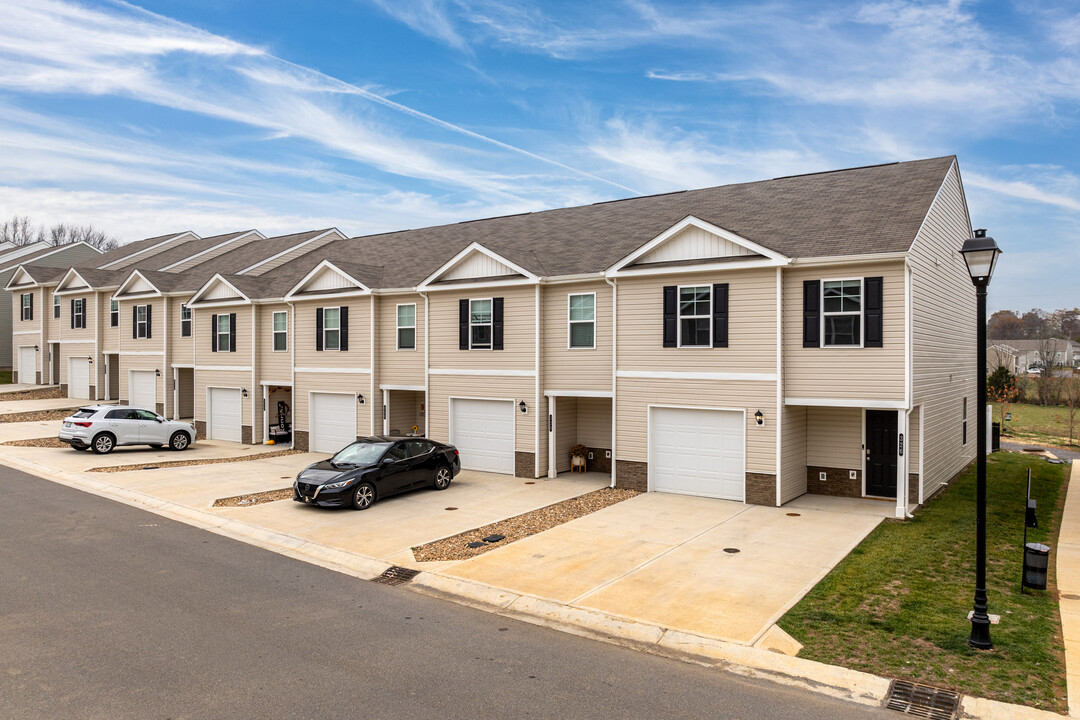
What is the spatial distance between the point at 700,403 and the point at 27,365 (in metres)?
44.5

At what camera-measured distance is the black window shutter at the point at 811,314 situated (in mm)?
15461

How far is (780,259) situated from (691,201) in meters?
7.49

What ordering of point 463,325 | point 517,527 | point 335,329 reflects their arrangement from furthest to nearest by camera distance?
point 335,329 → point 463,325 → point 517,527

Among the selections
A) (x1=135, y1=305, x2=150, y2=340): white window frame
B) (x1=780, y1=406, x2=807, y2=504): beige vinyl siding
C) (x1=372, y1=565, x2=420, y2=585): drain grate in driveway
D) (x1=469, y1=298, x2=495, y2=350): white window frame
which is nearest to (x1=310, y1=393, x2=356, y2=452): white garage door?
(x1=469, y1=298, x2=495, y2=350): white window frame

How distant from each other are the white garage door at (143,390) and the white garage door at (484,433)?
62.7ft

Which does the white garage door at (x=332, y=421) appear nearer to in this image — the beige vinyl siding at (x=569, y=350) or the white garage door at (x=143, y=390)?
the beige vinyl siding at (x=569, y=350)

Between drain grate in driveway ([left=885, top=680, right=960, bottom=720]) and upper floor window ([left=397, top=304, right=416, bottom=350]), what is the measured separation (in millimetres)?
17881

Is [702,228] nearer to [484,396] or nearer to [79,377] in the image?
[484,396]

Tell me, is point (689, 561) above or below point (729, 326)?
below

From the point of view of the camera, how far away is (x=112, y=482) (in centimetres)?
1834

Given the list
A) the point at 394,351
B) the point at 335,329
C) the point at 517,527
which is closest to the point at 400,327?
the point at 394,351

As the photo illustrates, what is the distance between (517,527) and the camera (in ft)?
45.6

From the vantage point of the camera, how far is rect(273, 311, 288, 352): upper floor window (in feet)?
85.3

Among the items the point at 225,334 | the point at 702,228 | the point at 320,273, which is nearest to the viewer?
the point at 702,228
